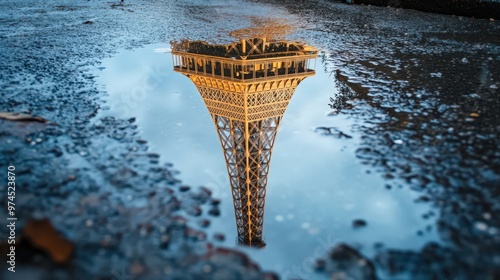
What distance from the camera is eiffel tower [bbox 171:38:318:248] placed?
12.8ft

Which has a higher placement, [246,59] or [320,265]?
[246,59]

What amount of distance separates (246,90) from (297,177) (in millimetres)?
6229

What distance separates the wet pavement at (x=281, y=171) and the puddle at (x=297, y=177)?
16 mm

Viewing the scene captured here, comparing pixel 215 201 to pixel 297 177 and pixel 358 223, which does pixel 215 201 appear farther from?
pixel 358 223

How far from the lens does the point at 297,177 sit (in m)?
3.59

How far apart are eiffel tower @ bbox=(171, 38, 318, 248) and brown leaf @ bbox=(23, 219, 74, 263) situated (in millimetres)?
1315

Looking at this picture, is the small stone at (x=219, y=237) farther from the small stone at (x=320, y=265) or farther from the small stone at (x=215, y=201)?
the small stone at (x=320, y=265)

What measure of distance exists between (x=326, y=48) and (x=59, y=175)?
7.19 m

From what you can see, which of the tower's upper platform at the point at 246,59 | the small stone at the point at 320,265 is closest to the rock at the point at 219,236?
the small stone at the point at 320,265

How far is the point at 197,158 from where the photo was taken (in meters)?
3.89

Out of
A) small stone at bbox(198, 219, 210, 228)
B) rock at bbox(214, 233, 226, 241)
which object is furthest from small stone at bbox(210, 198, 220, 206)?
rock at bbox(214, 233, 226, 241)

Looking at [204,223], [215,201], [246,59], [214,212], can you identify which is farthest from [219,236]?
[246,59]

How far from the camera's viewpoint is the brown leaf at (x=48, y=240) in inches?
85.7

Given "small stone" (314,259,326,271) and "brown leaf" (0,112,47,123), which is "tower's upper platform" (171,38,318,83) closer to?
"brown leaf" (0,112,47,123)
